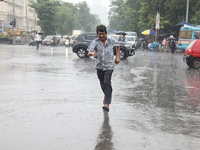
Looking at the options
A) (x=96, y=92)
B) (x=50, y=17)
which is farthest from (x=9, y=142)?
(x=50, y=17)

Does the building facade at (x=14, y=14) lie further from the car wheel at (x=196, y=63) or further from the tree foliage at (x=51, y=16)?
the car wheel at (x=196, y=63)

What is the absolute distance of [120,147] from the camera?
15.6 ft

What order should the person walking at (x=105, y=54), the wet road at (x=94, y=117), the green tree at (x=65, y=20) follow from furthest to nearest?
the green tree at (x=65, y=20), the person walking at (x=105, y=54), the wet road at (x=94, y=117)

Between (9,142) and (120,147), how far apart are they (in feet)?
4.55

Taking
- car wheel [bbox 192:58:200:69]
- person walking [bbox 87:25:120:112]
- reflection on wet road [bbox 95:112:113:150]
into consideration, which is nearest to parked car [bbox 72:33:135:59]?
car wheel [bbox 192:58:200:69]

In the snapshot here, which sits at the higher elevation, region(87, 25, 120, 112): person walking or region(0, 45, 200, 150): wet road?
region(87, 25, 120, 112): person walking

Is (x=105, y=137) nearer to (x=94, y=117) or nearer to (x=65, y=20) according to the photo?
(x=94, y=117)

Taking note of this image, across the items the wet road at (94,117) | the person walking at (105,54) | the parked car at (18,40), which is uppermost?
the person walking at (105,54)

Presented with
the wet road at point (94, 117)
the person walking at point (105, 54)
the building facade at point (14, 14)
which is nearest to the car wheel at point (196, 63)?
the wet road at point (94, 117)

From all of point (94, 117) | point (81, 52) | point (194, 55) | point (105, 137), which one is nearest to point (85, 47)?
point (81, 52)

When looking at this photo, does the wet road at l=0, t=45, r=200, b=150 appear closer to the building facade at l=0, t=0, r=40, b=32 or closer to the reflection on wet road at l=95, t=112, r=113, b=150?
the reflection on wet road at l=95, t=112, r=113, b=150

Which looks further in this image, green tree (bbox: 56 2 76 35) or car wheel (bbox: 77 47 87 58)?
green tree (bbox: 56 2 76 35)

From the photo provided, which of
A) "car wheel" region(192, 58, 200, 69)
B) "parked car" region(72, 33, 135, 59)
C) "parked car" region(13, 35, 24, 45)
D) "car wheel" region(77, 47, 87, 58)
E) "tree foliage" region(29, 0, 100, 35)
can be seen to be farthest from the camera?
"tree foliage" region(29, 0, 100, 35)

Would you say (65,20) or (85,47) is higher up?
(65,20)
